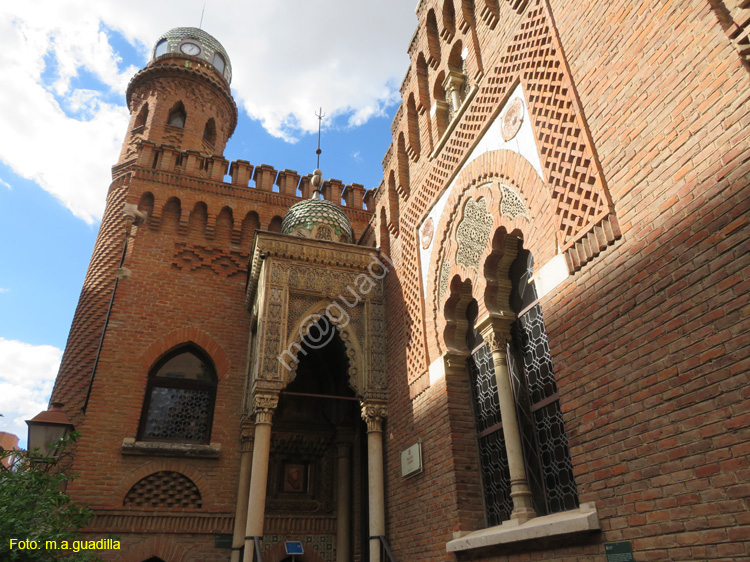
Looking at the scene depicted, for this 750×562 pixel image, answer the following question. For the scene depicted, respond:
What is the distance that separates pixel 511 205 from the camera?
5.23 metres

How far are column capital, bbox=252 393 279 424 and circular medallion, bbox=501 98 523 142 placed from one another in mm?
4254

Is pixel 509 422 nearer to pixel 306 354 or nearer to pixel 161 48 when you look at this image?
pixel 306 354

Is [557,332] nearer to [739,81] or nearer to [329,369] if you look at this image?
[739,81]

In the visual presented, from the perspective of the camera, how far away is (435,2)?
7441mm

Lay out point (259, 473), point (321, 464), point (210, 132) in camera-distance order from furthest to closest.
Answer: point (210, 132) < point (321, 464) < point (259, 473)

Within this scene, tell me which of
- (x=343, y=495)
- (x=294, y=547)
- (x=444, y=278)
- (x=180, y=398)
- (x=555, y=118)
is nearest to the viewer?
(x=555, y=118)

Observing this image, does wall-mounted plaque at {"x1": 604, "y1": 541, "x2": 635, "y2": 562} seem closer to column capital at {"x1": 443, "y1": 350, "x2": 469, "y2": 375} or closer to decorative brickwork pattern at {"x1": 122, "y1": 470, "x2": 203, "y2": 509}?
column capital at {"x1": 443, "y1": 350, "x2": 469, "y2": 375}

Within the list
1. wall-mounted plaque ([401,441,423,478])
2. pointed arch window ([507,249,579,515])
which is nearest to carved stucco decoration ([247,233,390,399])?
wall-mounted plaque ([401,441,423,478])

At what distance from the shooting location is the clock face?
13453 mm

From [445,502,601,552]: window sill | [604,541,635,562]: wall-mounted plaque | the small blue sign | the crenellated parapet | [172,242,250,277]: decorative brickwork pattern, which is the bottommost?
[604,541,635,562]: wall-mounted plaque

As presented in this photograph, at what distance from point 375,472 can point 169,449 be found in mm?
3150

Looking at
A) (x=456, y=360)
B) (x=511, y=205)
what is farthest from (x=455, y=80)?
(x=456, y=360)

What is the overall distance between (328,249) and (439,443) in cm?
357

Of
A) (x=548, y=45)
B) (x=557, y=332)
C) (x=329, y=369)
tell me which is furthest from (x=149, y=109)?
(x=557, y=332)
